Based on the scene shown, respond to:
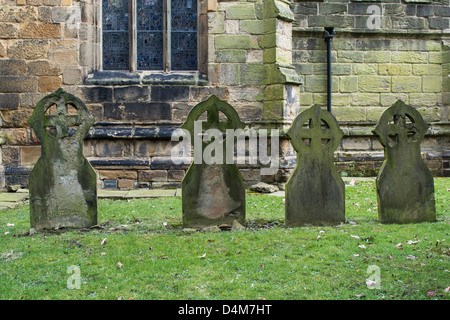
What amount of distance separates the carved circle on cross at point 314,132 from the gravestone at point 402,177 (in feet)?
1.66

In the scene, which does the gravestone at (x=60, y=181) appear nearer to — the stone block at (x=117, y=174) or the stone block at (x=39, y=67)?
the stone block at (x=117, y=174)

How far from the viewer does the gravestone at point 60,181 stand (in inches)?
232

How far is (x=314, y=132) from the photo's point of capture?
6012 millimetres

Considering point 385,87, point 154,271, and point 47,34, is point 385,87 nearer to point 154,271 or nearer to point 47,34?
point 47,34

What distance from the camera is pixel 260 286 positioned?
12.7 feet

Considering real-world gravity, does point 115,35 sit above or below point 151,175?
above

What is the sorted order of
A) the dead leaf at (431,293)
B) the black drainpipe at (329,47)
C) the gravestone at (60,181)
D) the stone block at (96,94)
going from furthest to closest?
the black drainpipe at (329,47)
the stone block at (96,94)
the gravestone at (60,181)
the dead leaf at (431,293)

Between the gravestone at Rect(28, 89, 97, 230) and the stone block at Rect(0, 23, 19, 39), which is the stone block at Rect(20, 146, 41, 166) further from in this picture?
the gravestone at Rect(28, 89, 97, 230)

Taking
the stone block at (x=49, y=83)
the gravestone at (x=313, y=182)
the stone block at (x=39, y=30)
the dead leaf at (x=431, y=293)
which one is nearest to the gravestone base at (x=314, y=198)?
the gravestone at (x=313, y=182)

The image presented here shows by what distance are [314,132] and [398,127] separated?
1039 mm

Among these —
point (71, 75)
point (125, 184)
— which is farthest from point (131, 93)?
point (125, 184)

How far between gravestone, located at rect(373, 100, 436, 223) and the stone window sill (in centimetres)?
444

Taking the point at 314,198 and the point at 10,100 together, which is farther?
the point at 10,100

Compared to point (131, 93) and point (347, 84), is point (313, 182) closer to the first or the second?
point (131, 93)
